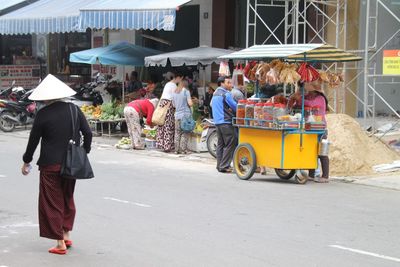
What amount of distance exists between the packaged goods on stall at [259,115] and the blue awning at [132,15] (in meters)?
5.86

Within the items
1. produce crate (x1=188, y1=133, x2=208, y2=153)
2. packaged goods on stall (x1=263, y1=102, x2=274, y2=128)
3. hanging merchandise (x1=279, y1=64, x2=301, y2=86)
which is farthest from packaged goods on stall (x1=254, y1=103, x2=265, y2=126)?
produce crate (x1=188, y1=133, x2=208, y2=153)

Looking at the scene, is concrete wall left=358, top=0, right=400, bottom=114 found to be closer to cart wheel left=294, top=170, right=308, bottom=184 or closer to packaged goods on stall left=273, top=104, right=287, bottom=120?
cart wheel left=294, top=170, right=308, bottom=184

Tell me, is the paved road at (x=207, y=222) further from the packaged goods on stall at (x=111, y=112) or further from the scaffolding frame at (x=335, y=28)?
the scaffolding frame at (x=335, y=28)

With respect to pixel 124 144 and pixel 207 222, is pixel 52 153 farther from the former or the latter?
pixel 124 144

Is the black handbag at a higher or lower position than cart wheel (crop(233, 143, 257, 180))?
higher

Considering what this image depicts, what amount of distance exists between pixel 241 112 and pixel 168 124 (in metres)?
3.87

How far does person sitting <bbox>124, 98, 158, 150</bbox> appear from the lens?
50.3 ft

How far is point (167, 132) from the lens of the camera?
49.3ft

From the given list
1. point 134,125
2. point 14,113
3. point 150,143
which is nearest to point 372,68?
point 150,143

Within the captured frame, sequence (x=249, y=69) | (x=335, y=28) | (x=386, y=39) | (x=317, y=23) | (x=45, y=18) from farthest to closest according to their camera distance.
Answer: (x=45, y=18) < (x=386, y=39) < (x=317, y=23) < (x=335, y=28) < (x=249, y=69)

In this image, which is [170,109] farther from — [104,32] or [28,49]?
[28,49]

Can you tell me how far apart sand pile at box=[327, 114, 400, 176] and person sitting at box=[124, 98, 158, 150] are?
175 inches

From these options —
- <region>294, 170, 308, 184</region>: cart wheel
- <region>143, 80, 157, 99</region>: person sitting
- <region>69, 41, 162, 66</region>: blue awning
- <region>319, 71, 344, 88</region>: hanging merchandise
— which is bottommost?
<region>294, 170, 308, 184</region>: cart wheel

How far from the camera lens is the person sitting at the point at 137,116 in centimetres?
1532
